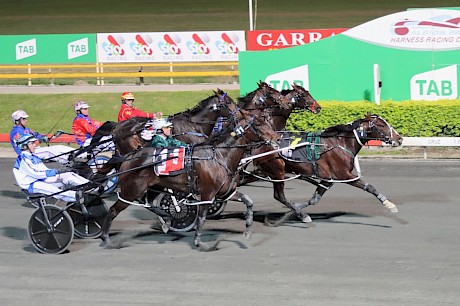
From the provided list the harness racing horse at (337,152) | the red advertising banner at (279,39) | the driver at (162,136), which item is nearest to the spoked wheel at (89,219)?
the driver at (162,136)

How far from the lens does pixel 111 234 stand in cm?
1170

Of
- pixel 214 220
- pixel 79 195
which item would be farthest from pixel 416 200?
pixel 79 195

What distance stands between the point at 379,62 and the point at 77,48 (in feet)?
42.5

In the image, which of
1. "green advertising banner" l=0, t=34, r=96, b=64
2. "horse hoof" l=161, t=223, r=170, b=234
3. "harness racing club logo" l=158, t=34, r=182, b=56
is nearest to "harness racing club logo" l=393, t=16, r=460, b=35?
"horse hoof" l=161, t=223, r=170, b=234

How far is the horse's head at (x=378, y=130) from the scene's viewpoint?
39.3ft

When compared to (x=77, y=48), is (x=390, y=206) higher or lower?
lower

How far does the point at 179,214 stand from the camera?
11.7m

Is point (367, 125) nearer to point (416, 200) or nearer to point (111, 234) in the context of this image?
point (416, 200)

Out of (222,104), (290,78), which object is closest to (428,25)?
(290,78)

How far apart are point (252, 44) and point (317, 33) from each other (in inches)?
76.7

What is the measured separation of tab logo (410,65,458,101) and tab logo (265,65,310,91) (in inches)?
96.7

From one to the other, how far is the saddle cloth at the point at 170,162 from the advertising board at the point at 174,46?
709 inches

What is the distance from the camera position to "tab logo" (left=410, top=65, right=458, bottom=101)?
19.4m

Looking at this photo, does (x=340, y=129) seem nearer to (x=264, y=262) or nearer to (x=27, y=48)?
(x=264, y=262)
